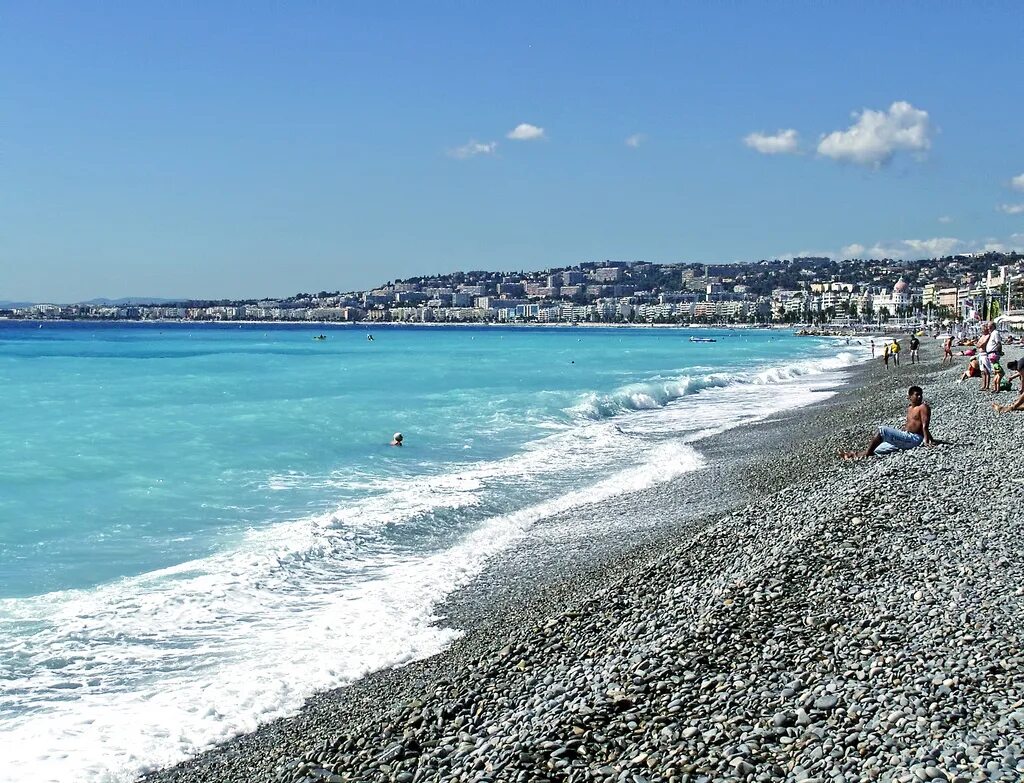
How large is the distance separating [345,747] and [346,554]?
239 inches

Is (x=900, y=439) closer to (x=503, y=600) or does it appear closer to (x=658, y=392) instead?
(x=503, y=600)

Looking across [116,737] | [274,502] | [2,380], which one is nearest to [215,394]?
[2,380]

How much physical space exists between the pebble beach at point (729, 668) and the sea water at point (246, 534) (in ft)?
2.55

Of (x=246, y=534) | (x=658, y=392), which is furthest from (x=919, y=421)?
(x=658, y=392)

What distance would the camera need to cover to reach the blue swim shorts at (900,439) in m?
14.8

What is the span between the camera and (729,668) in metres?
6.34

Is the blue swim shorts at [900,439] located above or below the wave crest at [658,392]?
above

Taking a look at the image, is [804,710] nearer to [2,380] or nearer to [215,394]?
[215,394]

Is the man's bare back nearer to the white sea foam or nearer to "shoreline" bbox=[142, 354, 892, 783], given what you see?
"shoreline" bbox=[142, 354, 892, 783]

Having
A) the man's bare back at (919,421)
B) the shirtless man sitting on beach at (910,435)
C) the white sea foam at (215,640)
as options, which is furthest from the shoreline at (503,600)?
the man's bare back at (919,421)

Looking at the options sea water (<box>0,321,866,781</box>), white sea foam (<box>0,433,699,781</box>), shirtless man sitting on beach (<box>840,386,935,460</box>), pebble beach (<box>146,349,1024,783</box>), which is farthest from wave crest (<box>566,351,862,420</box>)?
pebble beach (<box>146,349,1024,783</box>)

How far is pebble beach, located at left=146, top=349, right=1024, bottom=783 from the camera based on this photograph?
5.21 meters

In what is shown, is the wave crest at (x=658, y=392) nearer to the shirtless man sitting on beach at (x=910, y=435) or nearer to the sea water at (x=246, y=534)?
the sea water at (x=246, y=534)

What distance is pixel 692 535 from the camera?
11.6 meters
